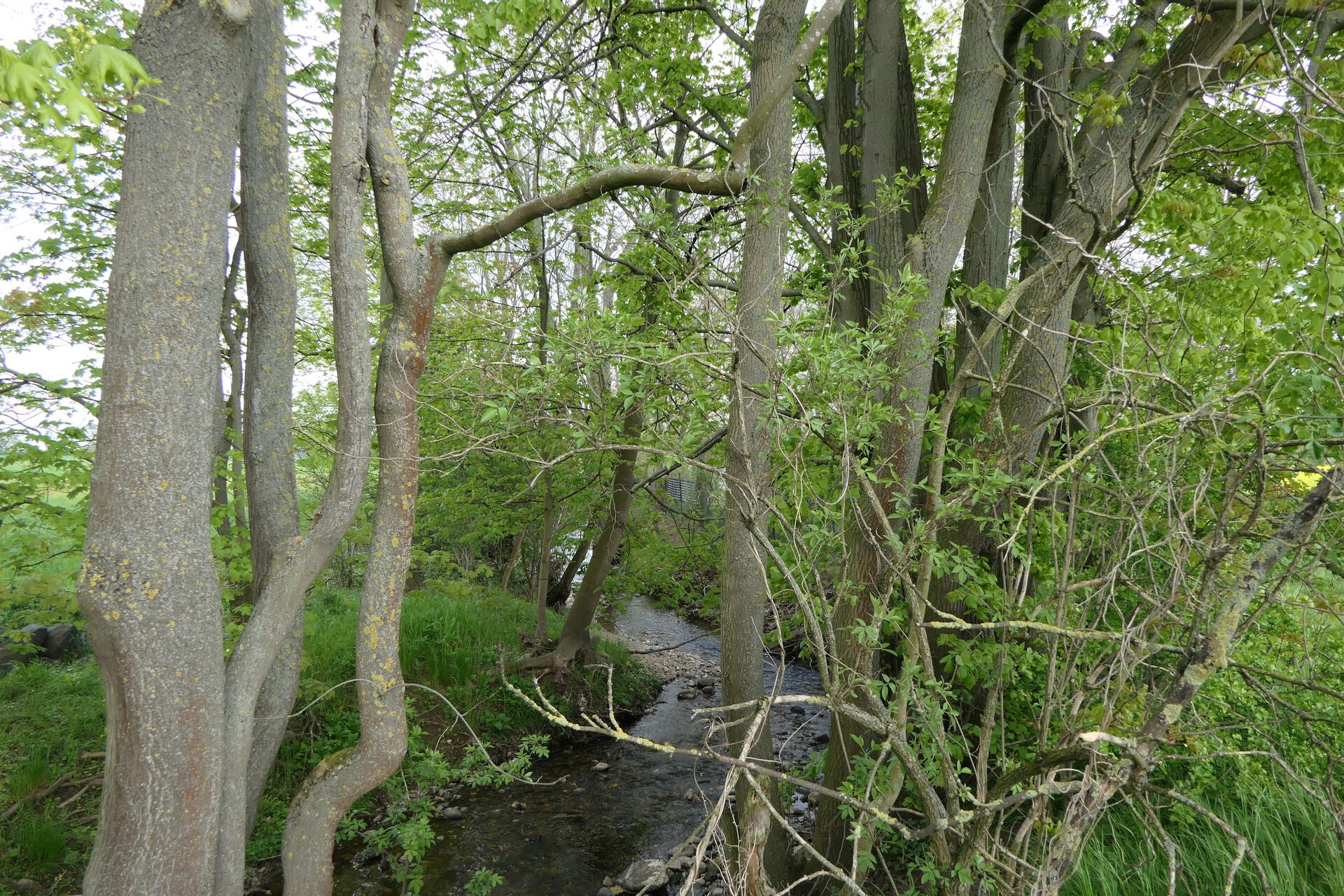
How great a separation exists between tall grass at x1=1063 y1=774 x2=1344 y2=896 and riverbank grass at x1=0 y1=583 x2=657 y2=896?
10.6 ft

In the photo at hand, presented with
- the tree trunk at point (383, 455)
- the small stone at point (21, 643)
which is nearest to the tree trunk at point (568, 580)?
the small stone at point (21, 643)

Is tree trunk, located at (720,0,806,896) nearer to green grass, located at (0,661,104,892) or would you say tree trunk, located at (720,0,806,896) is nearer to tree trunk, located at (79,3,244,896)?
tree trunk, located at (79,3,244,896)

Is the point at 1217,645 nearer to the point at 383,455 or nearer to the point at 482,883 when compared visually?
the point at 383,455

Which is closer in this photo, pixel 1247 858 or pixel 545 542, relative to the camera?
pixel 1247 858

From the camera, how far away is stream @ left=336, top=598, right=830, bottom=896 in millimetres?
5457

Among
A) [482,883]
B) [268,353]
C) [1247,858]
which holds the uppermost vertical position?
[268,353]

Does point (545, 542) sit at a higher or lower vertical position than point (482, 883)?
higher

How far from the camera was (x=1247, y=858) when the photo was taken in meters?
3.31

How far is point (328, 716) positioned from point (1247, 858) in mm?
6841

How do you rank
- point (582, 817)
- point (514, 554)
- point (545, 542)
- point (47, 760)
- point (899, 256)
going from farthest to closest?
1. point (514, 554)
2. point (545, 542)
3. point (582, 817)
4. point (47, 760)
5. point (899, 256)

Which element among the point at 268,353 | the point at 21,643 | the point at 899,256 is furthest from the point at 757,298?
the point at 21,643


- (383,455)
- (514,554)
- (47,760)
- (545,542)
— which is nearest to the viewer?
(383,455)

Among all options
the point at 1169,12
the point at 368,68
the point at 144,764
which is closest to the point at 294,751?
the point at 144,764

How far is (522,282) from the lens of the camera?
6.97 metres
